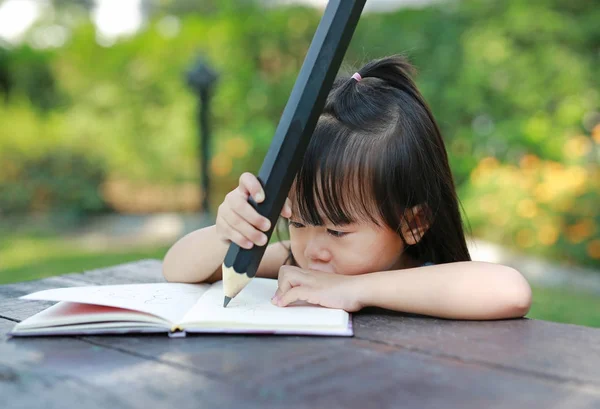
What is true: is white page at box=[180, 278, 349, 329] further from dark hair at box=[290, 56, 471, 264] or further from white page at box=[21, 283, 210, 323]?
dark hair at box=[290, 56, 471, 264]

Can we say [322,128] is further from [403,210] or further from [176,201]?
[176,201]

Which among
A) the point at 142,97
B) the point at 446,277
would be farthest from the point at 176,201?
the point at 446,277

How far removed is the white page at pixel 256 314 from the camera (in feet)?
3.54

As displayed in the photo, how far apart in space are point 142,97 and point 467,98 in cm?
383

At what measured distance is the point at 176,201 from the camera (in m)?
7.45

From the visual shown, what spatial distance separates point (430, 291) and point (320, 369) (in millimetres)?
394

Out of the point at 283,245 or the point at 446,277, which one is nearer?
the point at 446,277

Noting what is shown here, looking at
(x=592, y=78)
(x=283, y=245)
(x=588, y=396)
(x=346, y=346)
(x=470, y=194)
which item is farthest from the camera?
(x=592, y=78)

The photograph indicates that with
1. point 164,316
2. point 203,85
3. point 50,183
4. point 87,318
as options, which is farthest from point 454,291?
point 50,183

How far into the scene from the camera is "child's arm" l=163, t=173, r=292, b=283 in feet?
3.67

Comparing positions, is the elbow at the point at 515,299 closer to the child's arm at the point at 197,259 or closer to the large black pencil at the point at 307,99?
the large black pencil at the point at 307,99

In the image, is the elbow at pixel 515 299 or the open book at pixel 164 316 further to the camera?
the elbow at pixel 515 299

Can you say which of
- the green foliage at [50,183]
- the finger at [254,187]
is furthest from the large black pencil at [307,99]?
the green foliage at [50,183]

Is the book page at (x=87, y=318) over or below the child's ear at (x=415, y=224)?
below
